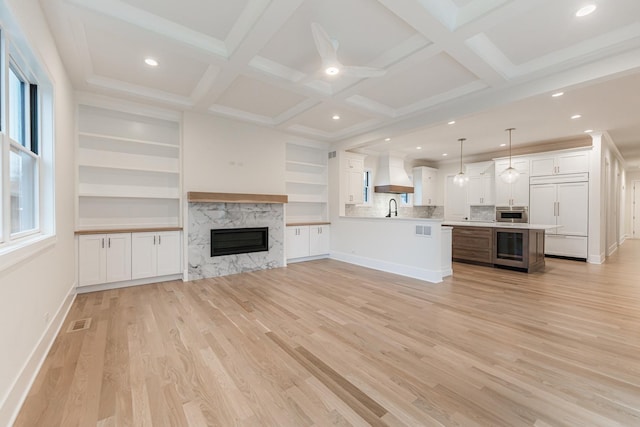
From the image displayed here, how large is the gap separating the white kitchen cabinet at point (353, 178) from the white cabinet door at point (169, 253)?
12.7 ft

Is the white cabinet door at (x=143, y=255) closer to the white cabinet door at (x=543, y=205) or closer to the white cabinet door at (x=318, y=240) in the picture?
the white cabinet door at (x=318, y=240)

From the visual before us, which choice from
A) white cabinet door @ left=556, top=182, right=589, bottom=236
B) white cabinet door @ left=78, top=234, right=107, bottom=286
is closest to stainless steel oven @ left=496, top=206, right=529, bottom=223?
white cabinet door @ left=556, top=182, right=589, bottom=236

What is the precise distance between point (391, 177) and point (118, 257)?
6.33 meters

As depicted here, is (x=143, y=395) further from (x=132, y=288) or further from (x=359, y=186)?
(x=359, y=186)

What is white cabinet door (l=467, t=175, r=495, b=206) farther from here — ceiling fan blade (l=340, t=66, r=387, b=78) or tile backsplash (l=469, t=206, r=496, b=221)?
ceiling fan blade (l=340, t=66, r=387, b=78)

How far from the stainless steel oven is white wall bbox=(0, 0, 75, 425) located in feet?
29.7

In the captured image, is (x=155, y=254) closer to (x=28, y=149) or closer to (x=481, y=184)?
(x=28, y=149)

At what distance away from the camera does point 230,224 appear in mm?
5234

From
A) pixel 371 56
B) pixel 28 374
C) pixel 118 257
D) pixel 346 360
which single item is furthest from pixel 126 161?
pixel 346 360

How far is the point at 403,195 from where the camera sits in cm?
890

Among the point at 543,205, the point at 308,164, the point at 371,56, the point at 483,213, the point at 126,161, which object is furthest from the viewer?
the point at 483,213

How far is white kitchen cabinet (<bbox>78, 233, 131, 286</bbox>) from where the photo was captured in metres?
3.93

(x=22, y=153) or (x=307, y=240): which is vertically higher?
(x=22, y=153)

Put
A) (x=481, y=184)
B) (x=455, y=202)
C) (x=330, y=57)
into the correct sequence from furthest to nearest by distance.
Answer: (x=455, y=202)
(x=481, y=184)
(x=330, y=57)
